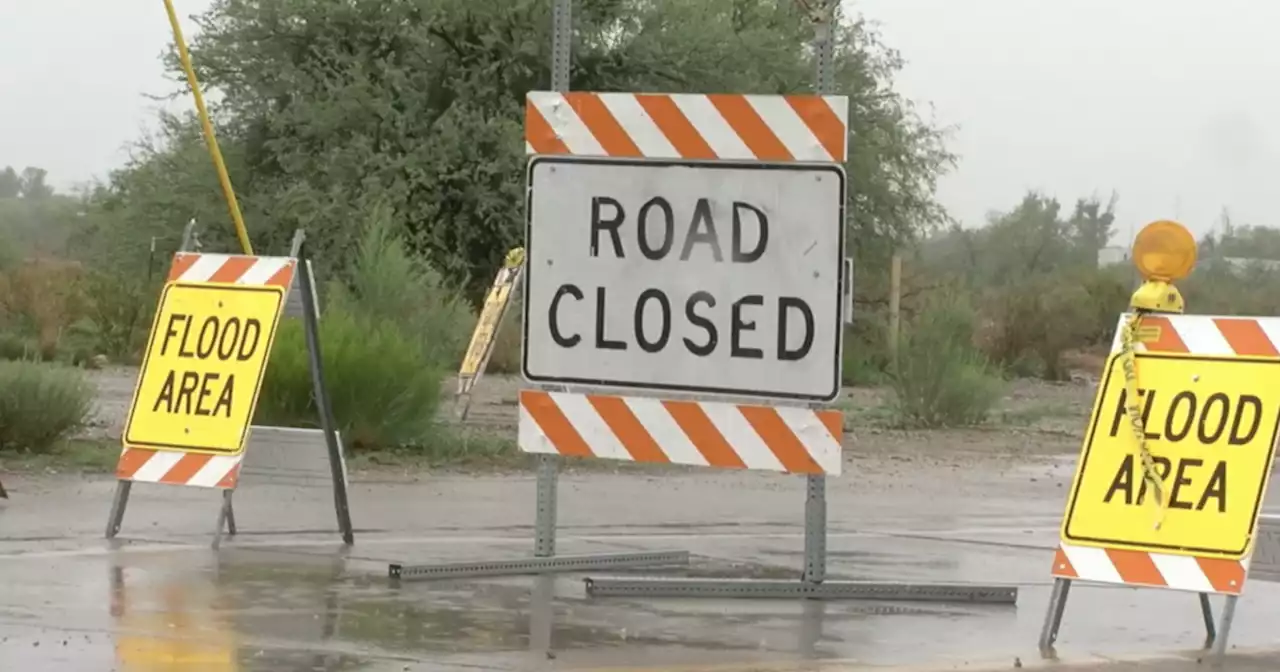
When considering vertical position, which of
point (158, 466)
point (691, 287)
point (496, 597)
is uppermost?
point (691, 287)

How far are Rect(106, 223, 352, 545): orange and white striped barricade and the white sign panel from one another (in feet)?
5.71

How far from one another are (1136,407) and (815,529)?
68.8 inches

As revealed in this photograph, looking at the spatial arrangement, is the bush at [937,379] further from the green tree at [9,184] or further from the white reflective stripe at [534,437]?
the green tree at [9,184]

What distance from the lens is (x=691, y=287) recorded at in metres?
9.46

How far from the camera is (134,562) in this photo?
1003 centimetres

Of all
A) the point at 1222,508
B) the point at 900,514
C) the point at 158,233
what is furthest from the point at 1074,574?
the point at 158,233

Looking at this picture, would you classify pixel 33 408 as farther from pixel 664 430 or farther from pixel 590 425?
pixel 664 430

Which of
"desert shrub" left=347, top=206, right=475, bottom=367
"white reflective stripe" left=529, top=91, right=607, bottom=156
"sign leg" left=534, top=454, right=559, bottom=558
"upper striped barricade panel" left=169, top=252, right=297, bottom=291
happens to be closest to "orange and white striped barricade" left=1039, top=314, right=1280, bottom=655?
"white reflective stripe" left=529, top=91, right=607, bottom=156

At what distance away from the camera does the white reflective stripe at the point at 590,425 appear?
31.4 ft

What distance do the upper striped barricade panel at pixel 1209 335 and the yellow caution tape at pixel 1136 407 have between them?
0.09ft

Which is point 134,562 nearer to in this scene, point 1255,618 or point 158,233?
point 1255,618

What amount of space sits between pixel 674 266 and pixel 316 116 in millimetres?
26830

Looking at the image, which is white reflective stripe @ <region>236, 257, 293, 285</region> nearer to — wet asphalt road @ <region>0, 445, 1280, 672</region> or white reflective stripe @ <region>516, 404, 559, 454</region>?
wet asphalt road @ <region>0, 445, 1280, 672</region>

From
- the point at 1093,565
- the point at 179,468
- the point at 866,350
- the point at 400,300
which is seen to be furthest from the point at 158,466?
the point at 866,350
